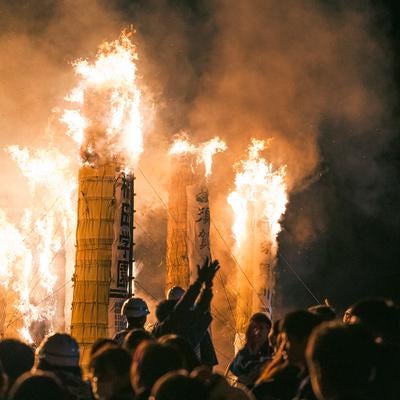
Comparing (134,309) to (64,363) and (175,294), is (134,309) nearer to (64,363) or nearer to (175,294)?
(175,294)

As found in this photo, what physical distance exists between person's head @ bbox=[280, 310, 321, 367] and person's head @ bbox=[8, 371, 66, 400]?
1.84m

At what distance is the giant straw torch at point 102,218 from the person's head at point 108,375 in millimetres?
11702

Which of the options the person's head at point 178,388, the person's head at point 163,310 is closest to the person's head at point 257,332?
the person's head at point 163,310

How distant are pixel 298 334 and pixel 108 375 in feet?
4.17

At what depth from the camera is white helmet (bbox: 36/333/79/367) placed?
6.25 m

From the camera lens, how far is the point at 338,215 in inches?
1513

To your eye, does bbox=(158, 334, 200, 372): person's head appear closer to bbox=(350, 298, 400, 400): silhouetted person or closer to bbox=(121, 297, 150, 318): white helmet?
bbox=(350, 298, 400, 400): silhouetted person

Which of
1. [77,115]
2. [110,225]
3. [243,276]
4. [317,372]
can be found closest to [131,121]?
[77,115]

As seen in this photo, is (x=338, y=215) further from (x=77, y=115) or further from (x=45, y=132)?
(x=77, y=115)

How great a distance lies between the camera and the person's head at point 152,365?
502 centimetres

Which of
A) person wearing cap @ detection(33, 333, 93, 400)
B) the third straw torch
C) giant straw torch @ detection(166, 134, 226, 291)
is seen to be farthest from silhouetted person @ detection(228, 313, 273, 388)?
the third straw torch

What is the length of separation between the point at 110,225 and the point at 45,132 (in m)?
14.9

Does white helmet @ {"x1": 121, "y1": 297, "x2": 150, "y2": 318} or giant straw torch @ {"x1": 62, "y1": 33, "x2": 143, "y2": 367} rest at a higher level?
giant straw torch @ {"x1": 62, "y1": 33, "x2": 143, "y2": 367}

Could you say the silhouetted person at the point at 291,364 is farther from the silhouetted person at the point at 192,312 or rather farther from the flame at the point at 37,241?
the flame at the point at 37,241
